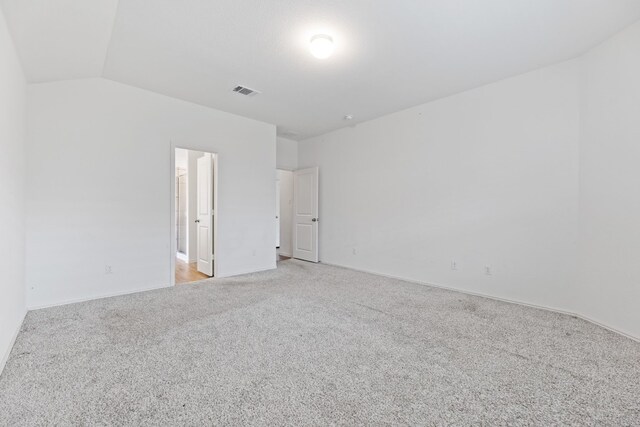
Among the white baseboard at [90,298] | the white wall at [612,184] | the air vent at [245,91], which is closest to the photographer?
the white wall at [612,184]

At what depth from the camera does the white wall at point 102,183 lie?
321 cm

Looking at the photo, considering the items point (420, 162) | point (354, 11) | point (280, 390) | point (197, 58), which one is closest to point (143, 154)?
point (197, 58)

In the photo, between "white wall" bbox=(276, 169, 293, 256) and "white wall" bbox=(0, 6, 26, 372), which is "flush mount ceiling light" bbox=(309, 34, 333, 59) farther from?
"white wall" bbox=(276, 169, 293, 256)

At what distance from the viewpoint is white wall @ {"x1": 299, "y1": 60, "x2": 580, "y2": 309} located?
10.5ft

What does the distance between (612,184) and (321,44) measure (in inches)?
122

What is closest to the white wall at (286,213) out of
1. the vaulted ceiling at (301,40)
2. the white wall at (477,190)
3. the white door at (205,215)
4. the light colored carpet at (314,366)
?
the white wall at (477,190)

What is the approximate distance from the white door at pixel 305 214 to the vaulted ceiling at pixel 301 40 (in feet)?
8.08

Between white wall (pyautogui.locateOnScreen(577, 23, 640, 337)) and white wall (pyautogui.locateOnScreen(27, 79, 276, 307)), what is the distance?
4770 millimetres

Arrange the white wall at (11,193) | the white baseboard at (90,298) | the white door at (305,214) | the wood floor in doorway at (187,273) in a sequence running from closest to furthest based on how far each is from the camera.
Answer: the white wall at (11,193), the white baseboard at (90,298), the wood floor in doorway at (187,273), the white door at (305,214)

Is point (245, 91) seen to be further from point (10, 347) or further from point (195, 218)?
point (10, 347)

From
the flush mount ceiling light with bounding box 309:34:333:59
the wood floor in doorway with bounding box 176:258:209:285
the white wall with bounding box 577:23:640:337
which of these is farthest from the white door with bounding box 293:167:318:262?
the white wall with bounding box 577:23:640:337

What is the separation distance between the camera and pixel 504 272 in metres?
3.58

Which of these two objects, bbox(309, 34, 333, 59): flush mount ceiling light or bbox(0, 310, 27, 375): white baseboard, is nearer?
bbox(0, 310, 27, 375): white baseboard

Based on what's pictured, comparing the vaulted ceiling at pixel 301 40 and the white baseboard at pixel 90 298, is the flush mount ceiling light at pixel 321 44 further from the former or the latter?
the white baseboard at pixel 90 298
